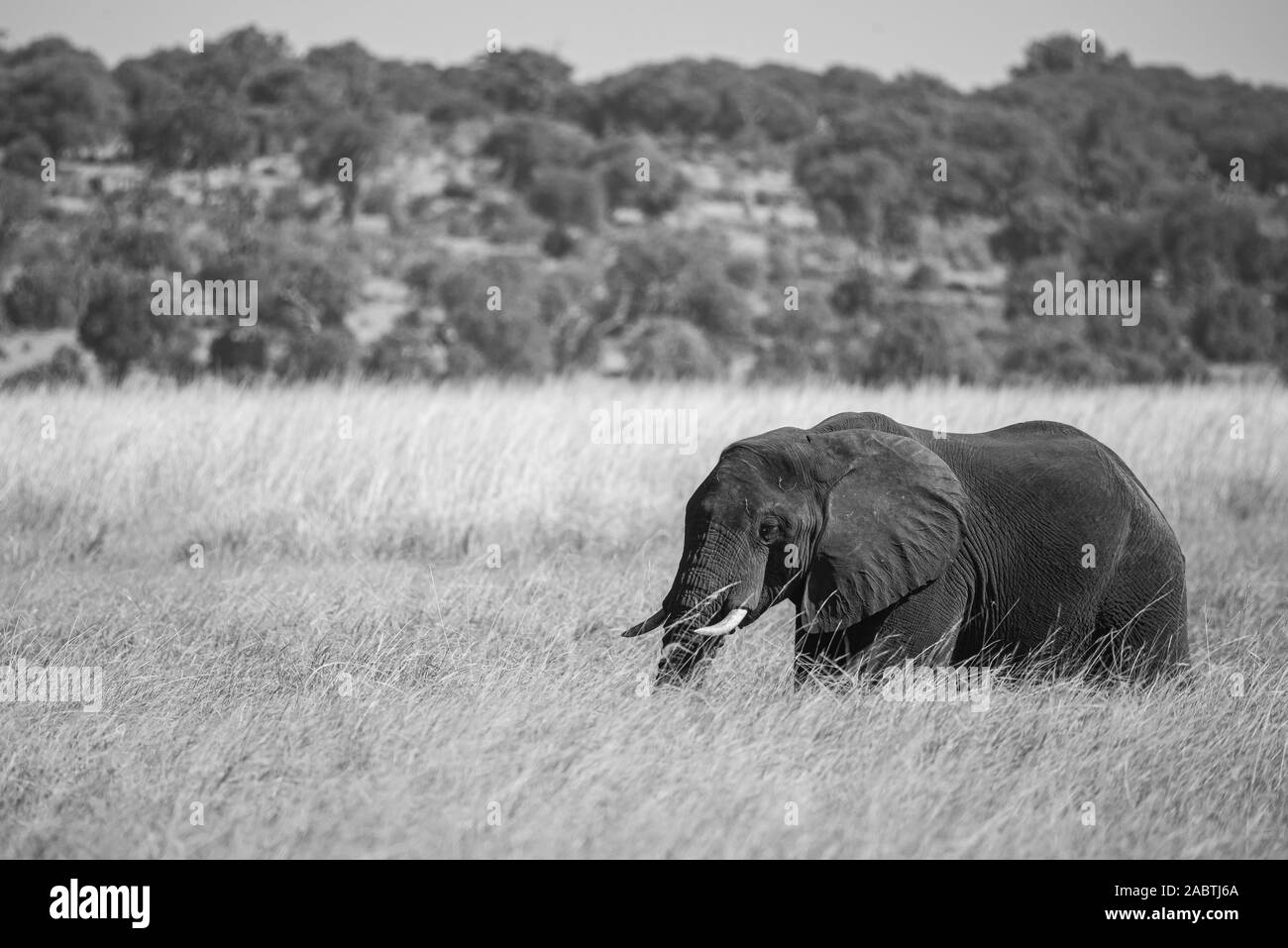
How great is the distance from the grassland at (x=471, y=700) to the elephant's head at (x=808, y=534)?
0.37 m

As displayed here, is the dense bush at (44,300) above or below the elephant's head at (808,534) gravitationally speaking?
above

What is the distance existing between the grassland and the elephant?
0.24 m

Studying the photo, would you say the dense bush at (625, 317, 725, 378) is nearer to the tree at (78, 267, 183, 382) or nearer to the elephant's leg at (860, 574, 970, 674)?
the tree at (78, 267, 183, 382)

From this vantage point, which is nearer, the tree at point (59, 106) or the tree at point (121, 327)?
the tree at point (121, 327)

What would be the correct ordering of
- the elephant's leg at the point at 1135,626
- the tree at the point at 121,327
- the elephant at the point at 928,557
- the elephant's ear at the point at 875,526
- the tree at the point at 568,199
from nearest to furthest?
the elephant at the point at 928,557, the elephant's ear at the point at 875,526, the elephant's leg at the point at 1135,626, the tree at the point at 121,327, the tree at the point at 568,199

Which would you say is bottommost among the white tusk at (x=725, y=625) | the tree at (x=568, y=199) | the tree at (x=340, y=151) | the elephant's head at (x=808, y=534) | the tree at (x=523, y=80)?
the white tusk at (x=725, y=625)

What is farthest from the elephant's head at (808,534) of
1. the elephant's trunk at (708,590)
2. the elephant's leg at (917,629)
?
the elephant's leg at (917,629)

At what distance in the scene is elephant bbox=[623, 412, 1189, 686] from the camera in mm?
5238

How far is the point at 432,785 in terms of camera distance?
15.2 feet

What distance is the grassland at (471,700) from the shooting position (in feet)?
14.6

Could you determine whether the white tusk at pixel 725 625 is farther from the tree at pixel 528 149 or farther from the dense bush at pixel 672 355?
the tree at pixel 528 149

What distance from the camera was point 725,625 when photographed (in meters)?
5.00

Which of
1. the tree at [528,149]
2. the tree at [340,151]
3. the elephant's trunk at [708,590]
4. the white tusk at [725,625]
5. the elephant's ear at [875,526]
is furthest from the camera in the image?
the tree at [528,149]
